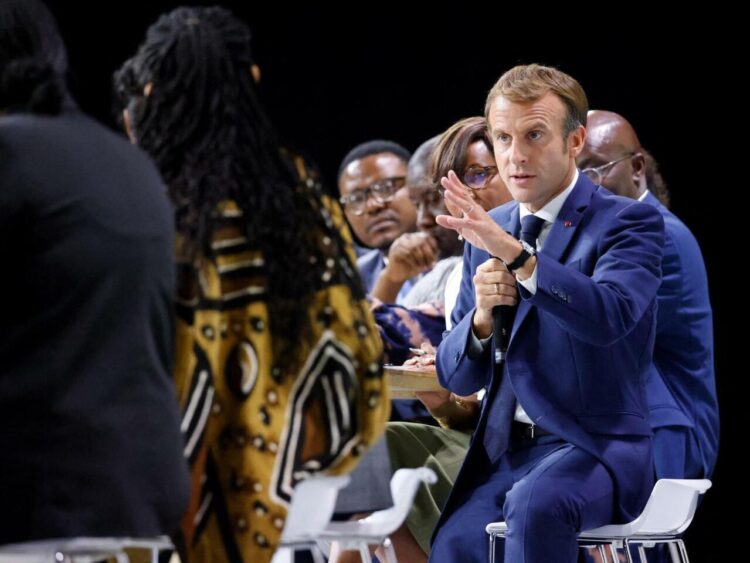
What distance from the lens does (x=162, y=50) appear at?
83.7 inches

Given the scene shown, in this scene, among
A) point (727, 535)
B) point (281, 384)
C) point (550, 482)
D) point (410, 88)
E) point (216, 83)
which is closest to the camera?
point (281, 384)

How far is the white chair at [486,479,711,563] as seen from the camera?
104 inches

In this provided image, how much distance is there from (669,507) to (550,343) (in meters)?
0.46

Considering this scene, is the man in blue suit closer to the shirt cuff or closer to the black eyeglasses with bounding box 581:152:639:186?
the shirt cuff

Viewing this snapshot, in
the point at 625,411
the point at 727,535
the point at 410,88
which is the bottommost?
the point at 727,535

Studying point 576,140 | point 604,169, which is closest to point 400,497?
point 576,140

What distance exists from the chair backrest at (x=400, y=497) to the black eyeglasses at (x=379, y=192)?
3.00 meters

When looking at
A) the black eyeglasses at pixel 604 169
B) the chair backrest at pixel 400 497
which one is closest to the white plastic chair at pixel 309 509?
the chair backrest at pixel 400 497

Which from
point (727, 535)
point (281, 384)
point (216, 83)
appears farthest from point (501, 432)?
point (727, 535)

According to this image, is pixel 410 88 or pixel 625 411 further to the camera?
pixel 410 88

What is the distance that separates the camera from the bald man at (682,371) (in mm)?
3096

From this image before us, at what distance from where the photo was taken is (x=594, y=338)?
254cm

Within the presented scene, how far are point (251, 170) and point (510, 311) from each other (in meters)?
0.87

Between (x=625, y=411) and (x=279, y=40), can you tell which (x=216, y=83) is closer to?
(x=625, y=411)
